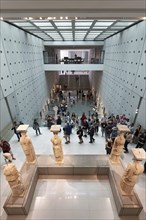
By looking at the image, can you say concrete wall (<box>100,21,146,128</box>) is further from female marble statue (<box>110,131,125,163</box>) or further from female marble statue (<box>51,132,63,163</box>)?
female marble statue (<box>51,132,63,163</box>)

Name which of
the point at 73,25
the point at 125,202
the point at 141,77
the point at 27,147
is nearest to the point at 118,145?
the point at 125,202

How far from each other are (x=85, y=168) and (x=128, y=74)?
23.9 feet

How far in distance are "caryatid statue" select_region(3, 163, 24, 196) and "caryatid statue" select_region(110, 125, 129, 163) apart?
9.93ft

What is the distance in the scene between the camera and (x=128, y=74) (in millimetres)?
9836

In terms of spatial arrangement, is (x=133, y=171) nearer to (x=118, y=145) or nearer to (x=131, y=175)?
(x=131, y=175)

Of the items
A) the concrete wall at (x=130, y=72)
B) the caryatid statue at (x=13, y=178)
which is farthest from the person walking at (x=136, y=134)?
the caryatid statue at (x=13, y=178)

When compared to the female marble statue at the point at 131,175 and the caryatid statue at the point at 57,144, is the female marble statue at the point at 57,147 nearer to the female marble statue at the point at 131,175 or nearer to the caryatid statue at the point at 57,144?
the caryatid statue at the point at 57,144

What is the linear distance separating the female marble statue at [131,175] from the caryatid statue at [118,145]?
0.96m

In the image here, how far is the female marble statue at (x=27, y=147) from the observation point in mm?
4570

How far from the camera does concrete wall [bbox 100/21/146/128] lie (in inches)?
307

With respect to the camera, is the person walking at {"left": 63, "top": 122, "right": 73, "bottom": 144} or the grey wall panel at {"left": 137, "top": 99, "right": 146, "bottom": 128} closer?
the person walking at {"left": 63, "top": 122, "right": 73, "bottom": 144}

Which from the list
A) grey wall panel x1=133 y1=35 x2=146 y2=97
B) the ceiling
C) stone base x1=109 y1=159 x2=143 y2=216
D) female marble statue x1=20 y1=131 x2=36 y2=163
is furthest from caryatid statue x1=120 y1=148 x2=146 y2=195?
the ceiling

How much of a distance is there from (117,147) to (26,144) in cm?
294

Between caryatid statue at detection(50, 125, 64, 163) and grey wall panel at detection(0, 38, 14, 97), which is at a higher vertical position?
grey wall panel at detection(0, 38, 14, 97)
